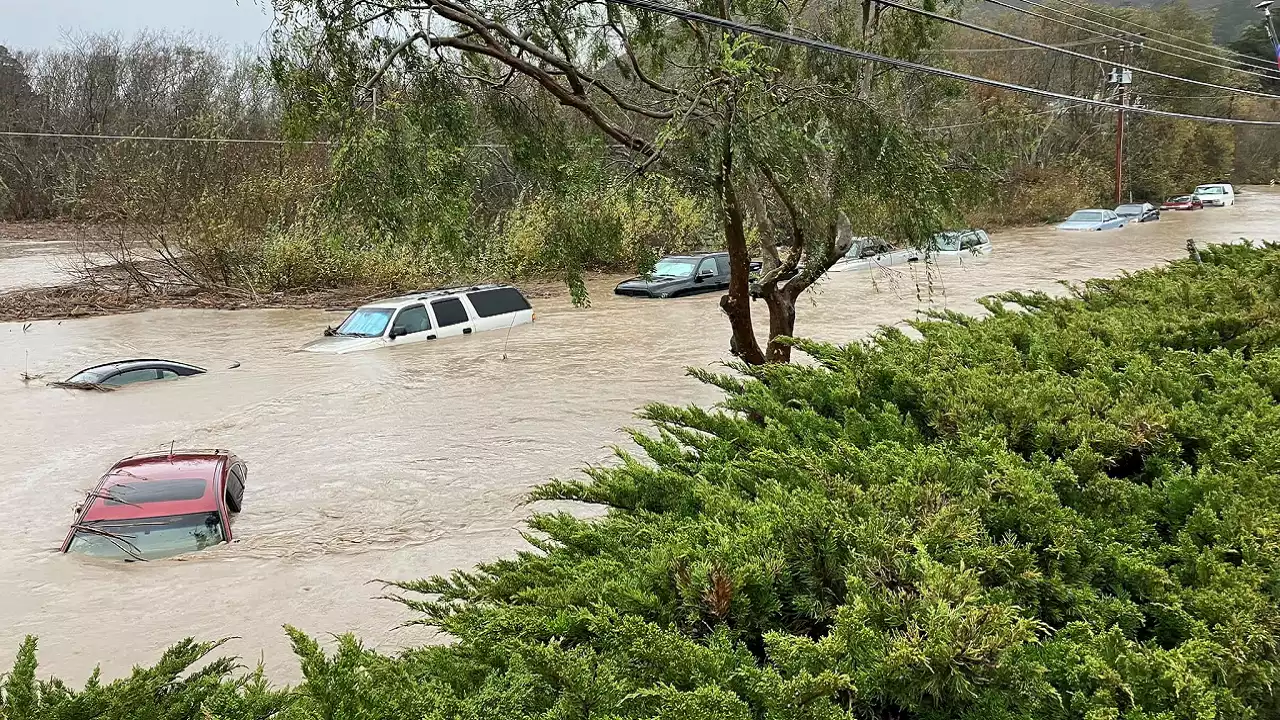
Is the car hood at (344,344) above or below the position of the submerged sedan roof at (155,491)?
above

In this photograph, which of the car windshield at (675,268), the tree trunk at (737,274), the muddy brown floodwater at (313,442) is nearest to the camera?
the muddy brown floodwater at (313,442)

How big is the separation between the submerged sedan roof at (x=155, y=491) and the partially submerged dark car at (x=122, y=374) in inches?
265

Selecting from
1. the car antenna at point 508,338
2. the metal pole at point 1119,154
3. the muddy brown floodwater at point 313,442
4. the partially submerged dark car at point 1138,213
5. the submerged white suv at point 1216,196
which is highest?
the metal pole at point 1119,154

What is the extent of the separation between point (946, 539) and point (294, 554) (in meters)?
7.51

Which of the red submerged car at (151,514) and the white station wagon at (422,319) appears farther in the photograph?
the white station wagon at (422,319)

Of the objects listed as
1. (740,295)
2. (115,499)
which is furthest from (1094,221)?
(115,499)

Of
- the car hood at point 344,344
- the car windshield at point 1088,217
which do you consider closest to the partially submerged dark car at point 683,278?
the car hood at point 344,344

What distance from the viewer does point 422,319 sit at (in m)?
17.4

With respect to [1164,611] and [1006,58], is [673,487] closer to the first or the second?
[1164,611]

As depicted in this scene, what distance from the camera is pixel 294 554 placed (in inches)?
356

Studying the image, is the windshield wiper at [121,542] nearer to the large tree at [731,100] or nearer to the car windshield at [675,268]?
the large tree at [731,100]

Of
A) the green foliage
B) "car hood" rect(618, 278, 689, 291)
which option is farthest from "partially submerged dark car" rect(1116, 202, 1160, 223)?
→ the green foliage

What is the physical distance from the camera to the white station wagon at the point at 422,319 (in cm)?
1703

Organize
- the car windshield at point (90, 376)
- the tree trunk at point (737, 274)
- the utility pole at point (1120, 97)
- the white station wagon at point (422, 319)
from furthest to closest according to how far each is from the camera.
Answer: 1. the utility pole at point (1120, 97)
2. the white station wagon at point (422, 319)
3. the car windshield at point (90, 376)
4. the tree trunk at point (737, 274)
